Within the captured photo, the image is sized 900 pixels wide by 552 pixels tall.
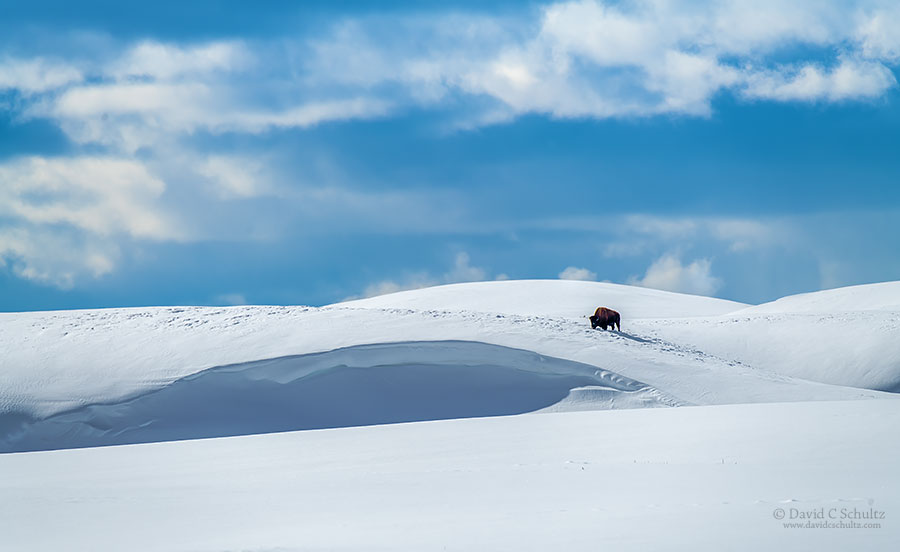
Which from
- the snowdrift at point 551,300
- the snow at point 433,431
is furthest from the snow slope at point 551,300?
the snow at point 433,431

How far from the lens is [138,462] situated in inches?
398

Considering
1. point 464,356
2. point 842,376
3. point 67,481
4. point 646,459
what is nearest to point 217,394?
point 464,356

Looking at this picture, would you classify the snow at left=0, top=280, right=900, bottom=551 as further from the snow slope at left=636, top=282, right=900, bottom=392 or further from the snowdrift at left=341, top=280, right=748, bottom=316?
the snowdrift at left=341, top=280, right=748, bottom=316

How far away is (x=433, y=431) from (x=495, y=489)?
4.45 meters

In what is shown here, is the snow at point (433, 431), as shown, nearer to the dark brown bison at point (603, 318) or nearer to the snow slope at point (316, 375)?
the snow slope at point (316, 375)

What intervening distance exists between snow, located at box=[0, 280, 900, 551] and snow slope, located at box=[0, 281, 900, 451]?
1.6 inches

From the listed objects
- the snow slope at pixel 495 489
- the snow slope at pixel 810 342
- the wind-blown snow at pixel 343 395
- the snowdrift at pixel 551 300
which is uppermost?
the snowdrift at pixel 551 300

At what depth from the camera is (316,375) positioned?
50.6ft

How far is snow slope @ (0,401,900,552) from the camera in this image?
5.25m

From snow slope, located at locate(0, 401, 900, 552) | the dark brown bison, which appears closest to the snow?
snow slope, located at locate(0, 401, 900, 552)

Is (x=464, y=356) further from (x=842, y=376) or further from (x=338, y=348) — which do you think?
(x=842, y=376)

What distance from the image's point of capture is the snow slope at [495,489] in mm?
5246

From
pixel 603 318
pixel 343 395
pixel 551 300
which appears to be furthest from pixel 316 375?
pixel 551 300

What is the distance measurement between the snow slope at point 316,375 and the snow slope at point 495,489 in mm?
3317
